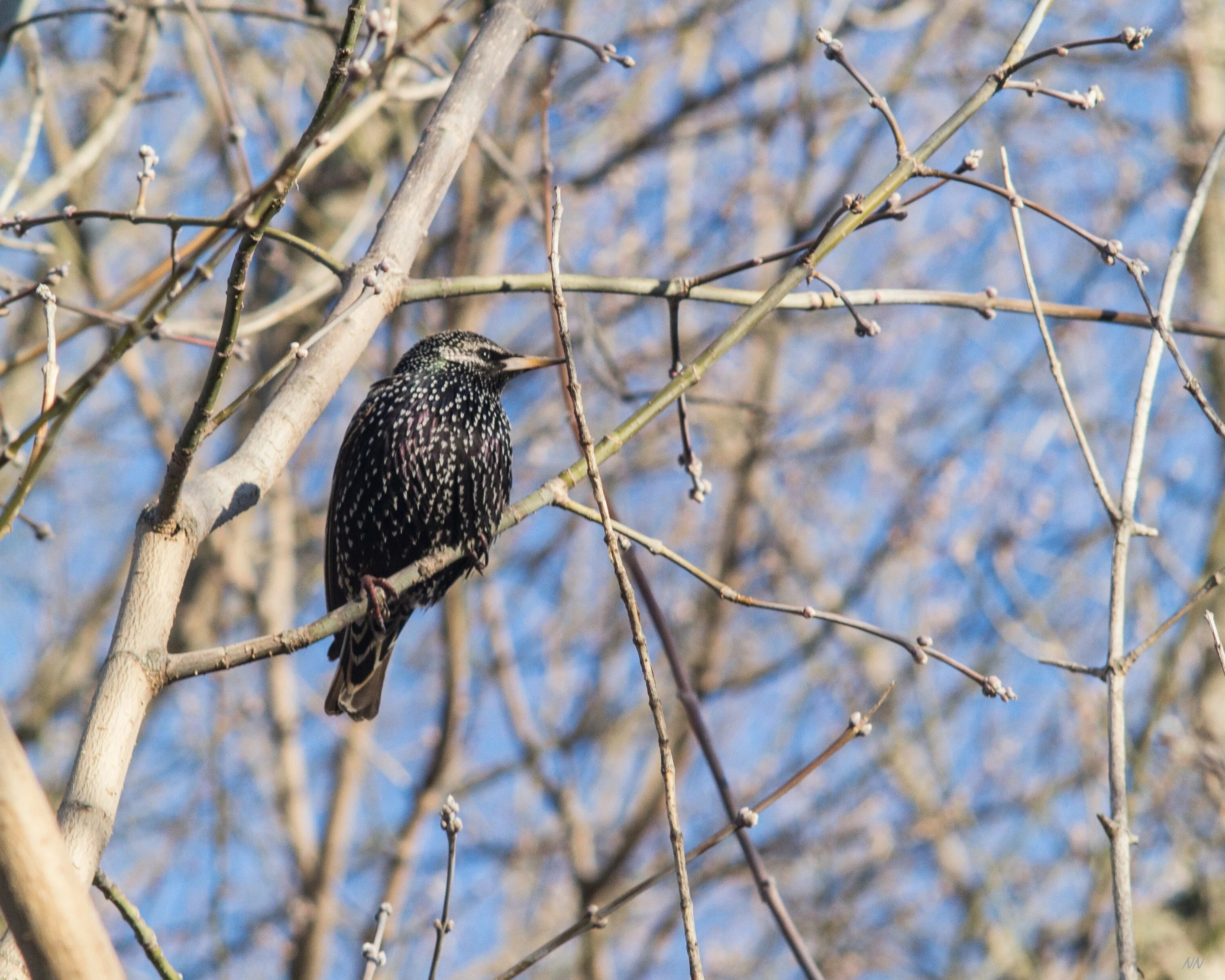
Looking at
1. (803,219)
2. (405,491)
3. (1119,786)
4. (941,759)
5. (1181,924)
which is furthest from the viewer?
(803,219)

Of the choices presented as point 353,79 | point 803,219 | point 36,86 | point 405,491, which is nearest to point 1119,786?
point 353,79

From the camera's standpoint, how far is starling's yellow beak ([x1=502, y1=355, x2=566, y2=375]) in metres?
3.73

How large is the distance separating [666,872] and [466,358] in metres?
2.31

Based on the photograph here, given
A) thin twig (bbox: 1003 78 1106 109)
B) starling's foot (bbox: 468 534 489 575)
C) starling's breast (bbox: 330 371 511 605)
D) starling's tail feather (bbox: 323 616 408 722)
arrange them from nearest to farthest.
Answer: thin twig (bbox: 1003 78 1106 109) → starling's foot (bbox: 468 534 489 575) → starling's breast (bbox: 330 371 511 605) → starling's tail feather (bbox: 323 616 408 722)

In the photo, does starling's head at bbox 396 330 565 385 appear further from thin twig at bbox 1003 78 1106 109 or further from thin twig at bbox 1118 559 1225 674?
thin twig at bbox 1118 559 1225 674

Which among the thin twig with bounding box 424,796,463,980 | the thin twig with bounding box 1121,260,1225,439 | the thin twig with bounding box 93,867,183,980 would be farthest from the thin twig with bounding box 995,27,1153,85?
the thin twig with bounding box 93,867,183,980

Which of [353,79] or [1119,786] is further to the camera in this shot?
[1119,786]

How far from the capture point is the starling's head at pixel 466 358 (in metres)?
3.92

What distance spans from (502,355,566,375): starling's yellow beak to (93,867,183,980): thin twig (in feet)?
6.60

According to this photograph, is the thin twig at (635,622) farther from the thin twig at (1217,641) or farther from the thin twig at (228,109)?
the thin twig at (1217,641)

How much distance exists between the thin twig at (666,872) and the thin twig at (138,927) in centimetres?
45

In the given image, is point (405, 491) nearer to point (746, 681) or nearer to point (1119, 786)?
point (1119, 786)

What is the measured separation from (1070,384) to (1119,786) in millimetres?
6163

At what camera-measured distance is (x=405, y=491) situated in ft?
11.9
